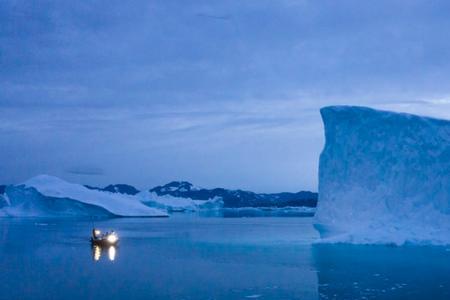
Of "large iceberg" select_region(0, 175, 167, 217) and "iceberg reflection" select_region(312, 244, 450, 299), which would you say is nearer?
"iceberg reflection" select_region(312, 244, 450, 299)

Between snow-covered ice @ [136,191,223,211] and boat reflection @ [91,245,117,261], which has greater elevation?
snow-covered ice @ [136,191,223,211]

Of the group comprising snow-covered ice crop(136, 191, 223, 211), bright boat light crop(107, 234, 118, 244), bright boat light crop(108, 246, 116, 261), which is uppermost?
snow-covered ice crop(136, 191, 223, 211)

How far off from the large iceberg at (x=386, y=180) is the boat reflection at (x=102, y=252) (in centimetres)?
821

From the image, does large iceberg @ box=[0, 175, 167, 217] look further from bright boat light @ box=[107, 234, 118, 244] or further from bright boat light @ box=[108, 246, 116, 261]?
bright boat light @ box=[108, 246, 116, 261]

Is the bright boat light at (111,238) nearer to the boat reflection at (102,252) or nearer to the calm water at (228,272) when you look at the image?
the boat reflection at (102,252)

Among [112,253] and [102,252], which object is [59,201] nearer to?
[102,252]

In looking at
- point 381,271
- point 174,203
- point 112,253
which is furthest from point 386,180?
point 174,203

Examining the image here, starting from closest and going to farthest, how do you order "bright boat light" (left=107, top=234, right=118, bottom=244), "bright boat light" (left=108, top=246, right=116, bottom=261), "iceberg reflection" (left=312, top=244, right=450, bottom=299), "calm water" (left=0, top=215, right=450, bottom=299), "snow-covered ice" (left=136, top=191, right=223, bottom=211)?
"iceberg reflection" (left=312, top=244, right=450, bottom=299) < "calm water" (left=0, top=215, right=450, bottom=299) < "bright boat light" (left=108, top=246, right=116, bottom=261) < "bright boat light" (left=107, top=234, right=118, bottom=244) < "snow-covered ice" (left=136, top=191, right=223, bottom=211)

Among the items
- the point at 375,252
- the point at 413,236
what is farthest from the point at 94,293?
the point at 413,236

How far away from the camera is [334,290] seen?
445 inches

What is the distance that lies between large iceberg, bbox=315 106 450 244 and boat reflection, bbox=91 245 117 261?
8209mm

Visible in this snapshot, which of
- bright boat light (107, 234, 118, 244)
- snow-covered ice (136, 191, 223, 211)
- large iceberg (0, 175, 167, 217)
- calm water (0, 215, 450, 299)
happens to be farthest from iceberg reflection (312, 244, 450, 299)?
snow-covered ice (136, 191, 223, 211)

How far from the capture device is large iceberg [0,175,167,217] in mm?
53969

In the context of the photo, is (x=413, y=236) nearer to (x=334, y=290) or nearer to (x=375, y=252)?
(x=375, y=252)
